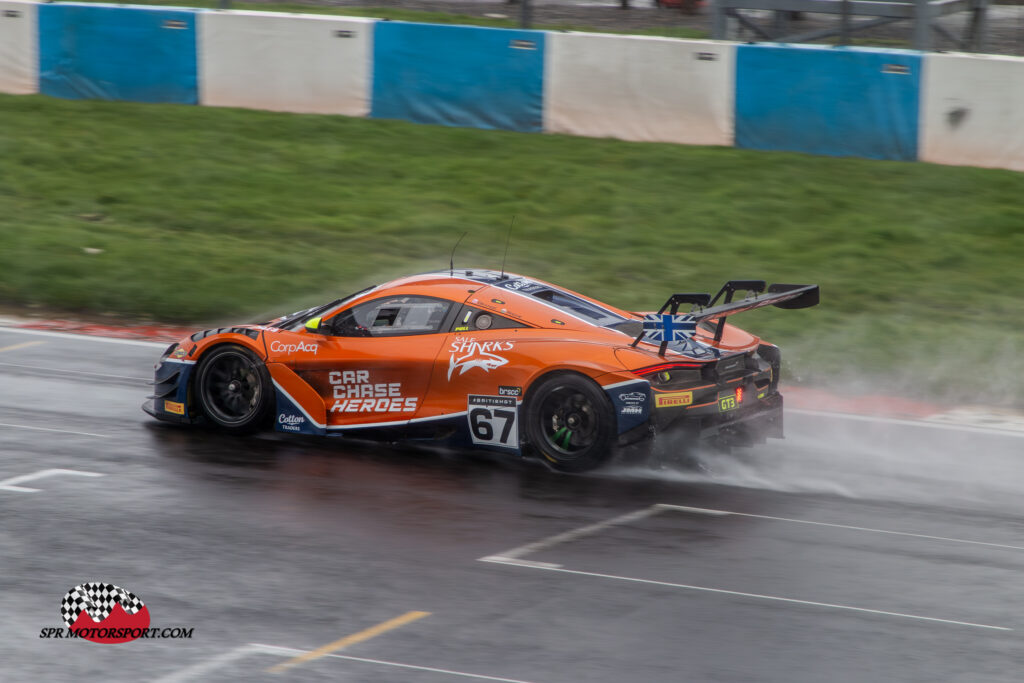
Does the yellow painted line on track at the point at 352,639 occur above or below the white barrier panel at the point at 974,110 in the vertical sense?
below

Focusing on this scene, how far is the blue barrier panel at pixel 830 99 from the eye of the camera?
56.4 feet

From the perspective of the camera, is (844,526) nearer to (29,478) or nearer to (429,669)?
(429,669)

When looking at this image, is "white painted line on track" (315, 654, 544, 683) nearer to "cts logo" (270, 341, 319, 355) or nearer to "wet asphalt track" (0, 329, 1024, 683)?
"wet asphalt track" (0, 329, 1024, 683)

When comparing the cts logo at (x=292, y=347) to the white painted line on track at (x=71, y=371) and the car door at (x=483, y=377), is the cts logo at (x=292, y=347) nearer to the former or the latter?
the car door at (x=483, y=377)

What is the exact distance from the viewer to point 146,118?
68.3 feet

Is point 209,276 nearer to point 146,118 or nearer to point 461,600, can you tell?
point 146,118

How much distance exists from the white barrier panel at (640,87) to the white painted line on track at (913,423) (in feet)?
24.1

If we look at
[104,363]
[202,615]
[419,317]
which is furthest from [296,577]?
[104,363]

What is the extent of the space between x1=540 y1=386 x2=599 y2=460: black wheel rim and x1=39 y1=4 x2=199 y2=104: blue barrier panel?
1271cm

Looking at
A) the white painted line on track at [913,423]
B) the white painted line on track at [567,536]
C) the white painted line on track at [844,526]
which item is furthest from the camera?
the white painted line on track at [913,423]

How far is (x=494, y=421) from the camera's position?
377 inches

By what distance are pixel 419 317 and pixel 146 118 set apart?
12.3 meters

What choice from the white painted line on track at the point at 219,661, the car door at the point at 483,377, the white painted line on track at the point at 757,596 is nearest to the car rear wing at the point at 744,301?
the car door at the point at 483,377

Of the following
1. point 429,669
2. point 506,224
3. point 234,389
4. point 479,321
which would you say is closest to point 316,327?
point 234,389
